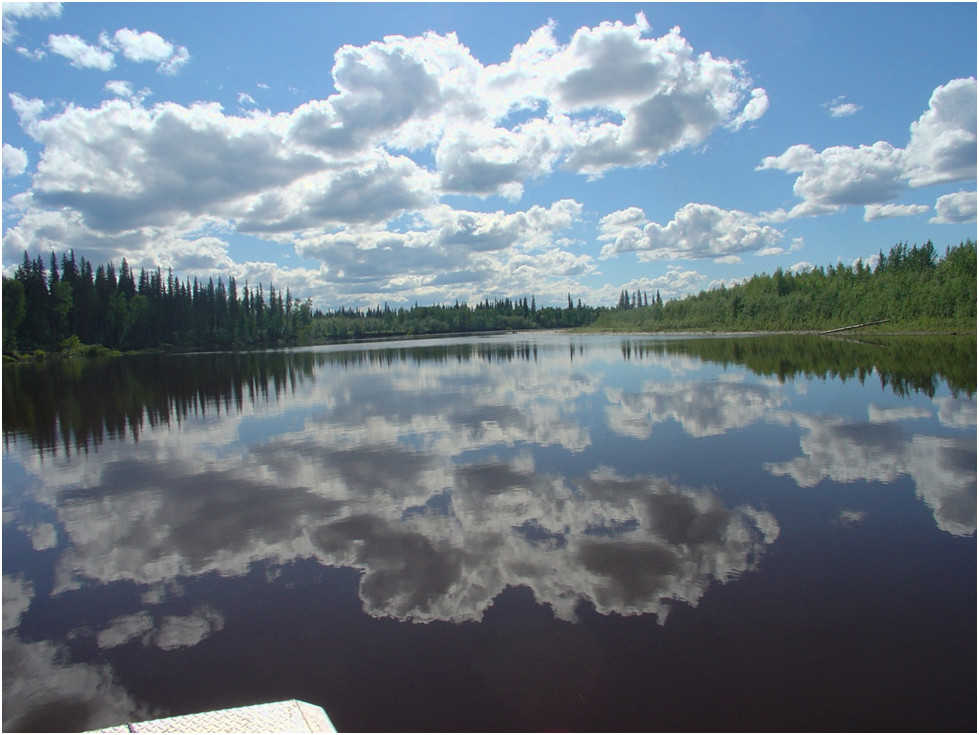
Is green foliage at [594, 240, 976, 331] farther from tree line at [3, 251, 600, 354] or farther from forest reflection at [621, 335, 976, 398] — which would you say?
tree line at [3, 251, 600, 354]

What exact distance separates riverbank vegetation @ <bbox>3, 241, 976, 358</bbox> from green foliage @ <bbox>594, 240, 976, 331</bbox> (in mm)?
260

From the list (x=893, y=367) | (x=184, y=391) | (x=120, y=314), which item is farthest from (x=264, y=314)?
(x=893, y=367)

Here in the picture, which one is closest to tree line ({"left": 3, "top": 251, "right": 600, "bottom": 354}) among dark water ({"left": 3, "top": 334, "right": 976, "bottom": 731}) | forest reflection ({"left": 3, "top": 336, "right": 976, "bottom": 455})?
forest reflection ({"left": 3, "top": 336, "right": 976, "bottom": 455})

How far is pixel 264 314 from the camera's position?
200 m

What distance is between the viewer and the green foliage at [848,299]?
96250 millimetres

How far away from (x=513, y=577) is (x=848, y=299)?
456 ft

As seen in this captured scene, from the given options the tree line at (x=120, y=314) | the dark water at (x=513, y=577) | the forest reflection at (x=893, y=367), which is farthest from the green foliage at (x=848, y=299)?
the tree line at (x=120, y=314)

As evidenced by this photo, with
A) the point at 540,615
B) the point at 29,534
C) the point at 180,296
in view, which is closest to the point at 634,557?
the point at 540,615

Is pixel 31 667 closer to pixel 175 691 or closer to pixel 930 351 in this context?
pixel 175 691

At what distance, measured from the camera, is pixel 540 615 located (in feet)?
27.5

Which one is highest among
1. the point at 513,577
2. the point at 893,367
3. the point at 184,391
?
the point at 184,391

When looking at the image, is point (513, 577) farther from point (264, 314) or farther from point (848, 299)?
point (264, 314)

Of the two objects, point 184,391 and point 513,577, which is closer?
point 513,577

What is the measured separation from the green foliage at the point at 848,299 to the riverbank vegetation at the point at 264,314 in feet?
0.85
